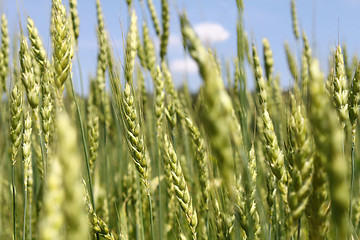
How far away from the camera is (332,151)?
0.49 meters

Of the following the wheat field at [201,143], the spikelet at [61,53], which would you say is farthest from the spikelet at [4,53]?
the spikelet at [61,53]

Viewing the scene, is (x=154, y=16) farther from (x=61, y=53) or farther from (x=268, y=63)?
(x=61, y=53)

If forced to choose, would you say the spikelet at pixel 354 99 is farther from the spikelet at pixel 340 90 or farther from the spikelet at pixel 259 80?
the spikelet at pixel 259 80

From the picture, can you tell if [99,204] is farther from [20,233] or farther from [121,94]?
[121,94]

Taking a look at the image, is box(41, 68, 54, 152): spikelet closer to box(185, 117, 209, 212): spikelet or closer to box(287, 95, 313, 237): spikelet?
box(185, 117, 209, 212): spikelet

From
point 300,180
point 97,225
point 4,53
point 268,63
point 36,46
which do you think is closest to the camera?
point 300,180

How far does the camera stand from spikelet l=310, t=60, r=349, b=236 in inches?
19.3

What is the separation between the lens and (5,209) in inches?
89.5

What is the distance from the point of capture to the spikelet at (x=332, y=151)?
0.49 meters

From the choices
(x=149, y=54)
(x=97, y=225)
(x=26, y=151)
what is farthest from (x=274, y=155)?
Result: (x=149, y=54)

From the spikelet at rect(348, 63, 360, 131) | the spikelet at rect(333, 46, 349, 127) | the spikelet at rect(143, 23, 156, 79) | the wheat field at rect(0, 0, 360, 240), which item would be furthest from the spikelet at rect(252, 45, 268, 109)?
the spikelet at rect(143, 23, 156, 79)

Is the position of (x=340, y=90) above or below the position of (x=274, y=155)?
above

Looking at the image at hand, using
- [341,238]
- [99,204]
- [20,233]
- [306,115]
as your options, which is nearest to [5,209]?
[20,233]

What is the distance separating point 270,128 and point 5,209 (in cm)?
189
